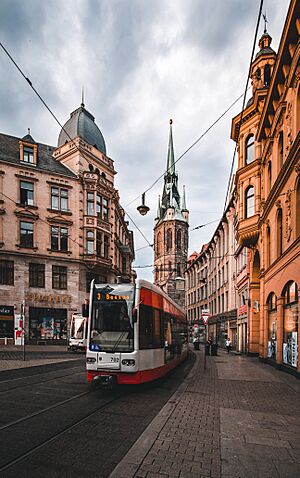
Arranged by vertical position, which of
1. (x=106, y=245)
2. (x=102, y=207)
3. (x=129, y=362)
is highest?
(x=102, y=207)

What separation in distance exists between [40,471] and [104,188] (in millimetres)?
34593

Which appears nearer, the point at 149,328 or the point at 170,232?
the point at 149,328

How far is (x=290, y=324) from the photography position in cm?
1534

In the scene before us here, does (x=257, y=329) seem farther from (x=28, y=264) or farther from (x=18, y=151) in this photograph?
(x=18, y=151)

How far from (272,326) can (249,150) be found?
436 inches

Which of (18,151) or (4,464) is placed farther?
(18,151)

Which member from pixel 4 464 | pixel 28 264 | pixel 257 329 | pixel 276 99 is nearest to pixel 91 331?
pixel 4 464

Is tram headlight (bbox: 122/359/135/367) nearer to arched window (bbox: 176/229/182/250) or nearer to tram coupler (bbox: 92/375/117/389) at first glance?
tram coupler (bbox: 92/375/117/389)

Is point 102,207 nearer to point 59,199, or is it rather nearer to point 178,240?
point 59,199

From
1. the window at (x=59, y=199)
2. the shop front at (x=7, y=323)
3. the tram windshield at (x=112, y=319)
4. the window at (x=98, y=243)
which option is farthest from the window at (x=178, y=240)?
the tram windshield at (x=112, y=319)

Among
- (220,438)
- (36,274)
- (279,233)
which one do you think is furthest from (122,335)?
(36,274)

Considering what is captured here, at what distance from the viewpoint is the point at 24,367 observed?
16969 millimetres

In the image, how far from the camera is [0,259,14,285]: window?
31.4 meters

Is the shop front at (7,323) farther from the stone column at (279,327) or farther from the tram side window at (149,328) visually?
the tram side window at (149,328)
